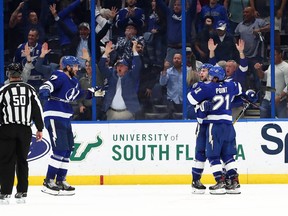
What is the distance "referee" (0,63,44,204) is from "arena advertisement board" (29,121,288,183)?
2.27 meters

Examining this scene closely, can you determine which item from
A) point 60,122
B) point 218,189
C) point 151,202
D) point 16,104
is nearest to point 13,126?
point 16,104

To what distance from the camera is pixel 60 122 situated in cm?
1153

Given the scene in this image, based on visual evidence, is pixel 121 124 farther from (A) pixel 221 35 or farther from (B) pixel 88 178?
(A) pixel 221 35

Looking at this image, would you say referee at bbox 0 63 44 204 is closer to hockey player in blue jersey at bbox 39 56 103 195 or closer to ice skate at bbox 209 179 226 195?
hockey player in blue jersey at bbox 39 56 103 195

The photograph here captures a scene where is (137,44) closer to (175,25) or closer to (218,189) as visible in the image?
(175,25)

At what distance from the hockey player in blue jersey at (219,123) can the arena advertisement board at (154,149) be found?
1.17 meters

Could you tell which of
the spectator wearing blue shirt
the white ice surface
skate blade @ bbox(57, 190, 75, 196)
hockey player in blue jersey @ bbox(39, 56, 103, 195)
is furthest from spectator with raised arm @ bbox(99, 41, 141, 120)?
skate blade @ bbox(57, 190, 75, 196)

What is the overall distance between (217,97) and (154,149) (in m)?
1.64

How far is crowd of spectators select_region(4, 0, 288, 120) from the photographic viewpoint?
13047mm

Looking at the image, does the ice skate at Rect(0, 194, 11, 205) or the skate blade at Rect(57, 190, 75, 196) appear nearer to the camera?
the ice skate at Rect(0, 194, 11, 205)

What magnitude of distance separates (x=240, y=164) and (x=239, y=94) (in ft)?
4.38

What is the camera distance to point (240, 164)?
41.7 feet

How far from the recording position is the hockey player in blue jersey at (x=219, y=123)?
11.4 m

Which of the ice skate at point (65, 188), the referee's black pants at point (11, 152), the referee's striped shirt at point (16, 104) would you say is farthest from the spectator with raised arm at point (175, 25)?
the referee's black pants at point (11, 152)
